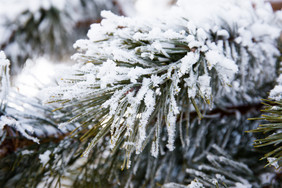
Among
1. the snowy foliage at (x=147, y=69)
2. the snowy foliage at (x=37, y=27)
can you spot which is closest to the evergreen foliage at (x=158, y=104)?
the snowy foliage at (x=147, y=69)

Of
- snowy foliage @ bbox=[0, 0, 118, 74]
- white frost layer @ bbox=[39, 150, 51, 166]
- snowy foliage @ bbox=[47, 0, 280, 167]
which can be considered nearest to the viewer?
snowy foliage @ bbox=[47, 0, 280, 167]

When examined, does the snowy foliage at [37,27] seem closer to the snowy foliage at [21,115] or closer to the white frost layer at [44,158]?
the snowy foliage at [21,115]

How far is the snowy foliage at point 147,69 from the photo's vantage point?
42cm

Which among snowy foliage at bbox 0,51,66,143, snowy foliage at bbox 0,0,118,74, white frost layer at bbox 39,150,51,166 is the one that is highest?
snowy foliage at bbox 0,0,118,74

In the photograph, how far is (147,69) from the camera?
1.46 ft

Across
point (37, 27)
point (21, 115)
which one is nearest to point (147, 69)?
point (21, 115)

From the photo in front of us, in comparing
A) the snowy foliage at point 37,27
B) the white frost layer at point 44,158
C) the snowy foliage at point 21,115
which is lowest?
the white frost layer at point 44,158

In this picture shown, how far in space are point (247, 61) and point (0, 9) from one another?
1.22 metres

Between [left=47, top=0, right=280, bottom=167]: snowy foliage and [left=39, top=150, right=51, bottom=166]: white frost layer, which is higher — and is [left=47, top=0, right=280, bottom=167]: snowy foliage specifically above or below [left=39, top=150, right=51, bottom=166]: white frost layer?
above

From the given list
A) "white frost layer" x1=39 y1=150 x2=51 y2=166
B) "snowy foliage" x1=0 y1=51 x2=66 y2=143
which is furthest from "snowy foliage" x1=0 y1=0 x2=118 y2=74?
"white frost layer" x1=39 y1=150 x2=51 y2=166

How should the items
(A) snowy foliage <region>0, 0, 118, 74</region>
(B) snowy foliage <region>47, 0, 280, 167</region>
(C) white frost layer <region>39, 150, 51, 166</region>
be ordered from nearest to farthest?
(B) snowy foliage <region>47, 0, 280, 167</region> → (C) white frost layer <region>39, 150, 51, 166</region> → (A) snowy foliage <region>0, 0, 118, 74</region>

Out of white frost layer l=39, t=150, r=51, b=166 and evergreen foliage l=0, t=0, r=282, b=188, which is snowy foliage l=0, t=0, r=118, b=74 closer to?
evergreen foliage l=0, t=0, r=282, b=188

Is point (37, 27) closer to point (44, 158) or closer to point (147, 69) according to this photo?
point (44, 158)

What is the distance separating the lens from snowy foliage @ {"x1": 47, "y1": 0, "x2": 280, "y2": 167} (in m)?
0.42
